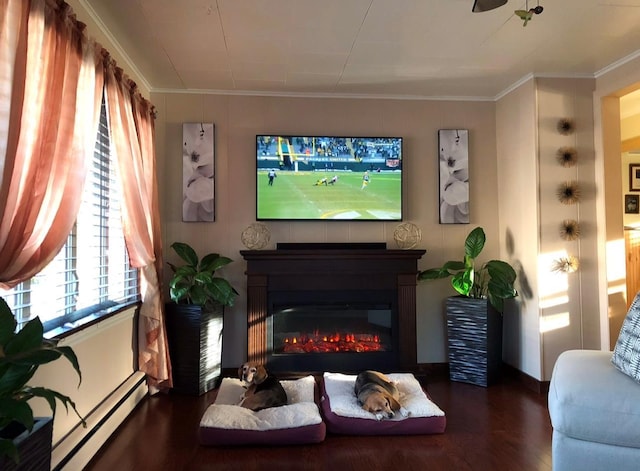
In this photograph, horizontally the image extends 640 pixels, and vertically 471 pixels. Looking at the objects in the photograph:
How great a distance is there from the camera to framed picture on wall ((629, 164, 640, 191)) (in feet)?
18.4

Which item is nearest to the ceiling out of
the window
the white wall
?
the white wall

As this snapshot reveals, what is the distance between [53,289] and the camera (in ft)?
7.06

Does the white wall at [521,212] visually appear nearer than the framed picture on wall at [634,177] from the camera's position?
Yes

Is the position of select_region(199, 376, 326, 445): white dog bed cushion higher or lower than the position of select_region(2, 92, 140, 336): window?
lower

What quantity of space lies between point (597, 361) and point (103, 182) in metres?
2.94

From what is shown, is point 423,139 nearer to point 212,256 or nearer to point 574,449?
point 212,256

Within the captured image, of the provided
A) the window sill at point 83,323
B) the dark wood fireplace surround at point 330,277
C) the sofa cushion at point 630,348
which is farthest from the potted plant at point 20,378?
the dark wood fireplace surround at point 330,277

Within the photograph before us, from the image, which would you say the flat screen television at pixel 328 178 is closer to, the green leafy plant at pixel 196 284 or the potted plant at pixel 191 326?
the green leafy plant at pixel 196 284

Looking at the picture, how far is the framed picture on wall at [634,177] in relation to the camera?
5609 millimetres

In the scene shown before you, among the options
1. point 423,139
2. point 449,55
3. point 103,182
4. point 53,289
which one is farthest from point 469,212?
point 53,289

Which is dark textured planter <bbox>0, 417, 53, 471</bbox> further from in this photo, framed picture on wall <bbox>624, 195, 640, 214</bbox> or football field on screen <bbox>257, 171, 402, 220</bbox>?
framed picture on wall <bbox>624, 195, 640, 214</bbox>

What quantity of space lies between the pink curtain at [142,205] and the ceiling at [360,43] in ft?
1.26

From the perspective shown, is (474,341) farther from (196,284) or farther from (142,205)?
(142,205)

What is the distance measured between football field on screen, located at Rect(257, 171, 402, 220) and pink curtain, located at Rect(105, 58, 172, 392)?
3.10ft
